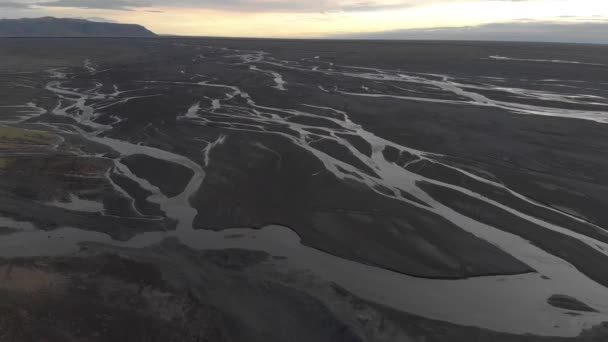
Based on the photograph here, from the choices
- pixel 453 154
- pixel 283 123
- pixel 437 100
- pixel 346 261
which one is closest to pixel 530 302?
pixel 346 261

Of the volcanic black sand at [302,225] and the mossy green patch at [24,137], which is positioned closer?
the volcanic black sand at [302,225]

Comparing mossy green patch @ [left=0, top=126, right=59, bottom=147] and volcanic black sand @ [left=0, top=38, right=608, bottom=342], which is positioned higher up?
mossy green patch @ [left=0, top=126, right=59, bottom=147]

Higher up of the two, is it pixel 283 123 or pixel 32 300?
pixel 283 123

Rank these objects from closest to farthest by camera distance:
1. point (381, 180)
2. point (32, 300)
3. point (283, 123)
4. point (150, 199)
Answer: point (32, 300), point (150, 199), point (381, 180), point (283, 123)

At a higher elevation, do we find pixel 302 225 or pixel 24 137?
pixel 24 137

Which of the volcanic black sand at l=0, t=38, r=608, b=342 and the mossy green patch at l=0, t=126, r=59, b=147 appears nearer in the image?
the volcanic black sand at l=0, t=38, r=608, b=342

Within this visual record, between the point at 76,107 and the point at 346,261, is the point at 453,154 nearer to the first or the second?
the point at 346,261

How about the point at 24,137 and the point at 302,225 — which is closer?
the point at 302,225

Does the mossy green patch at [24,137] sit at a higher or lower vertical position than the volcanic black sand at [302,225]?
higher
